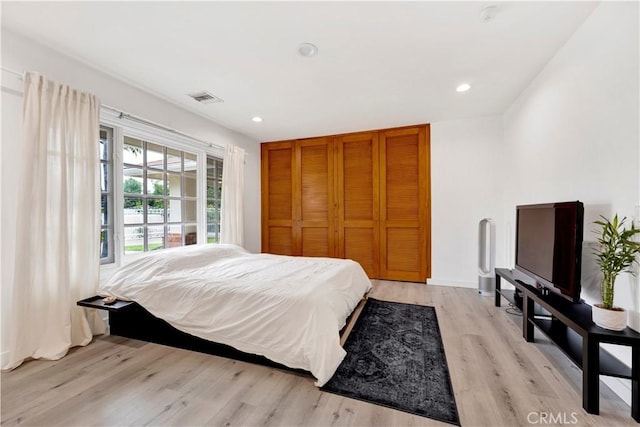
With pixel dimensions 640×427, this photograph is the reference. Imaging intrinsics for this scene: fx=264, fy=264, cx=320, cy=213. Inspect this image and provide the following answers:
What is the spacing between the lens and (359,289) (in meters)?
2.93

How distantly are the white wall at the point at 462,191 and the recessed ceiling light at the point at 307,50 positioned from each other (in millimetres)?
2635

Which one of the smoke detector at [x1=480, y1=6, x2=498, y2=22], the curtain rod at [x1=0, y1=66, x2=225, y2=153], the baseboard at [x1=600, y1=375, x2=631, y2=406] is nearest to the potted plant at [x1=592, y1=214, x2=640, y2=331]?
the baseboard at [x1=600, y1=375, x2=631, y2=406]

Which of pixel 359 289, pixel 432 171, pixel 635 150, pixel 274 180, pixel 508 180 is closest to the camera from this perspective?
pixel 635 150

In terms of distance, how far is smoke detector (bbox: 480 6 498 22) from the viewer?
1775 millimetres

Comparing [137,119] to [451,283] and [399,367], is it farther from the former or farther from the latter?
[451,283]

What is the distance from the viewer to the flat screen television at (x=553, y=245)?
1779 mm

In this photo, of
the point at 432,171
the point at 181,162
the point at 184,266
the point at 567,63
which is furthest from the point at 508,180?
the point at 181,162

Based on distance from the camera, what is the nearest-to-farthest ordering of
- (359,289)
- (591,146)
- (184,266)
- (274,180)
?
(591,146) < (184,266) < (359,289) < (274,180)

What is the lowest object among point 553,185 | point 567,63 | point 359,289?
point 359,289

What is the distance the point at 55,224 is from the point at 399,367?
297 cm

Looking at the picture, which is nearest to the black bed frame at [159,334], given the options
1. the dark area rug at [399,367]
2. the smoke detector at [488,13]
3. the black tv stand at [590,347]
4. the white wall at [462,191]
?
the dark area rug at [399,367]

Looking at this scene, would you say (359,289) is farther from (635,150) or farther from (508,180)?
(508,180)

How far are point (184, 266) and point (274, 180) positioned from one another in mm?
2733
